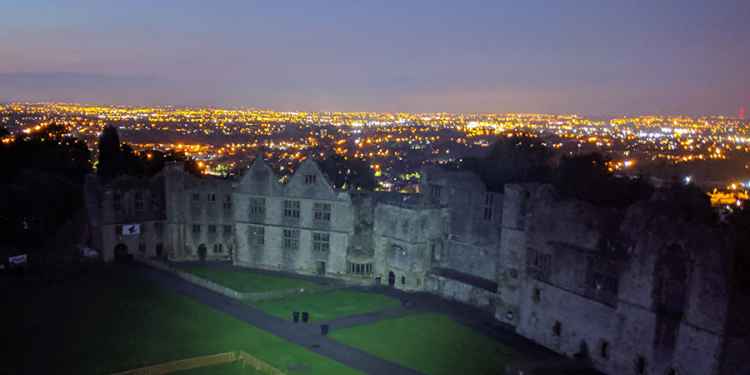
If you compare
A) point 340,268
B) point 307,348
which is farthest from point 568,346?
point 340,268

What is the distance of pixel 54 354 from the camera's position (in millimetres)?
33125

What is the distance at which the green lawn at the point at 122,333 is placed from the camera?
32.5 m

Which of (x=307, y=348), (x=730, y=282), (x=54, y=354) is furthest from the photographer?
(x=307, y=348)

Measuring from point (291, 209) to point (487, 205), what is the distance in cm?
1771

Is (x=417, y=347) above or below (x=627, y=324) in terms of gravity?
below

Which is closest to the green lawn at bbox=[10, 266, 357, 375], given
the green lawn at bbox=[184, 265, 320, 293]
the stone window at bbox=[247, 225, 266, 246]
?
the green lawn at bbox=[184, 265, 320, 293]

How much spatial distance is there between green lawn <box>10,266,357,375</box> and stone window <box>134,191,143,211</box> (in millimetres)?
10258

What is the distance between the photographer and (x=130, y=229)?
178ft

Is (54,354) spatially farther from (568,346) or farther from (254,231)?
(568,346)

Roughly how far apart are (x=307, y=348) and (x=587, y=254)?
17.3 meters

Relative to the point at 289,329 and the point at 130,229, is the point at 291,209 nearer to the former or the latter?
the point at 130,229

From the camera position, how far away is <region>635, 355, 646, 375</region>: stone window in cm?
3084

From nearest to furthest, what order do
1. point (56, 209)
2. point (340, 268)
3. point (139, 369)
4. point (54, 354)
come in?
point (139, 369), point (54, 354), point (340, 268), point (56, 209)

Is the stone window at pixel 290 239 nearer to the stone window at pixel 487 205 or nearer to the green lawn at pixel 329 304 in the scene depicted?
the green lawn at pixel 329 304
